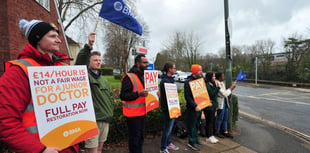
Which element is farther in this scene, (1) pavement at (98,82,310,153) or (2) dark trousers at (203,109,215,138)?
(2) dark trousers at (203,109,215,138)

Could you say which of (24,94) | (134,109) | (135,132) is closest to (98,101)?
(134,109)

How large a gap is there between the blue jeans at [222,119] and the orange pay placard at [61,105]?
12.4 ft

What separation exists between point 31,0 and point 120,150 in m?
7.21

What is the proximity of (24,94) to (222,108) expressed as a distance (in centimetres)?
432

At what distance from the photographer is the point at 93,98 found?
236 cm

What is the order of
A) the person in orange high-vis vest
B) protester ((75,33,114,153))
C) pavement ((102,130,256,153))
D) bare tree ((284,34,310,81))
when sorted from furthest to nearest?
bare tree ((284,34,310,81))
pavement ((102,130,256,153))
the person in orange high-vis vest
protester ((75,33,114,153))

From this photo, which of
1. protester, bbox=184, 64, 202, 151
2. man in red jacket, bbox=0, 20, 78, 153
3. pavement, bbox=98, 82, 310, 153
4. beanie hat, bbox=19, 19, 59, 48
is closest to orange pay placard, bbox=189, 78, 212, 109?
protester, bbox=184, 64, 202, 151

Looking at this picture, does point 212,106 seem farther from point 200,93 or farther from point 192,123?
point 192,123

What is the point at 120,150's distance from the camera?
362 centimetres

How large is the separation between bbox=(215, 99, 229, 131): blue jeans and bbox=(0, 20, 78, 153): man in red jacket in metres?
3.94

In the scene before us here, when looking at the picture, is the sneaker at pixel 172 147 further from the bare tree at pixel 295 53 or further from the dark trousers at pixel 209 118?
the bare tree at pixel 295 53

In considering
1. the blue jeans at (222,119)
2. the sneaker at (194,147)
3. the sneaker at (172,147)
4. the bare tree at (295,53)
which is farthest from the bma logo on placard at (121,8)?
the bare tree at (295,53)

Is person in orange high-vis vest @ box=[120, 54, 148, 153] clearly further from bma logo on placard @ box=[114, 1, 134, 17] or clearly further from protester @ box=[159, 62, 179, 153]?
bma logo on placard @ box=[114, 1, 134, 17]

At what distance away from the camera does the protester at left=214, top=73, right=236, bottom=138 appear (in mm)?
4385
